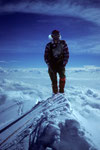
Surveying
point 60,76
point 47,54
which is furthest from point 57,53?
point 60,76

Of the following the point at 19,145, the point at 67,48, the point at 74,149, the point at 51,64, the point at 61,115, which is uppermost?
the point at 67,48

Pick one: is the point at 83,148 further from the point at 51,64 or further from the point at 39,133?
the point at 51,64

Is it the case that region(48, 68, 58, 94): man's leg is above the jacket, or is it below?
below

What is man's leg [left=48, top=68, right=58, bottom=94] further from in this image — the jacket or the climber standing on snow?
the jacket

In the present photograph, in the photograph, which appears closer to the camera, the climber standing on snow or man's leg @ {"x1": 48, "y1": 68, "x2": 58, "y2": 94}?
the climber standing on snow

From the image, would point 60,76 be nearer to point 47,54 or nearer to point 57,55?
point 57,55

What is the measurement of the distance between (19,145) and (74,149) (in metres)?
1.04

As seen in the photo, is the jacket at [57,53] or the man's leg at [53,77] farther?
the man's leg at [53,77]

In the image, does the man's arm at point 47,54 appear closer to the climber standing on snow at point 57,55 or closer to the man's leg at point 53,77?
the climber standing on snow at point 57,55

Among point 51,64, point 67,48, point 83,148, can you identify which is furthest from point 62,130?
point 67,48

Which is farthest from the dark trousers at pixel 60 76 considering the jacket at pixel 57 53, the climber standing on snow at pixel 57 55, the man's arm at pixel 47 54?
the man's arm at pixel 47 54

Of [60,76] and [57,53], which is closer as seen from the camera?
[57,53]

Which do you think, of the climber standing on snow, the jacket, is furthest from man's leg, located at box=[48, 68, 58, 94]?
the jacket

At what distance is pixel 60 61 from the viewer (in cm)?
446
